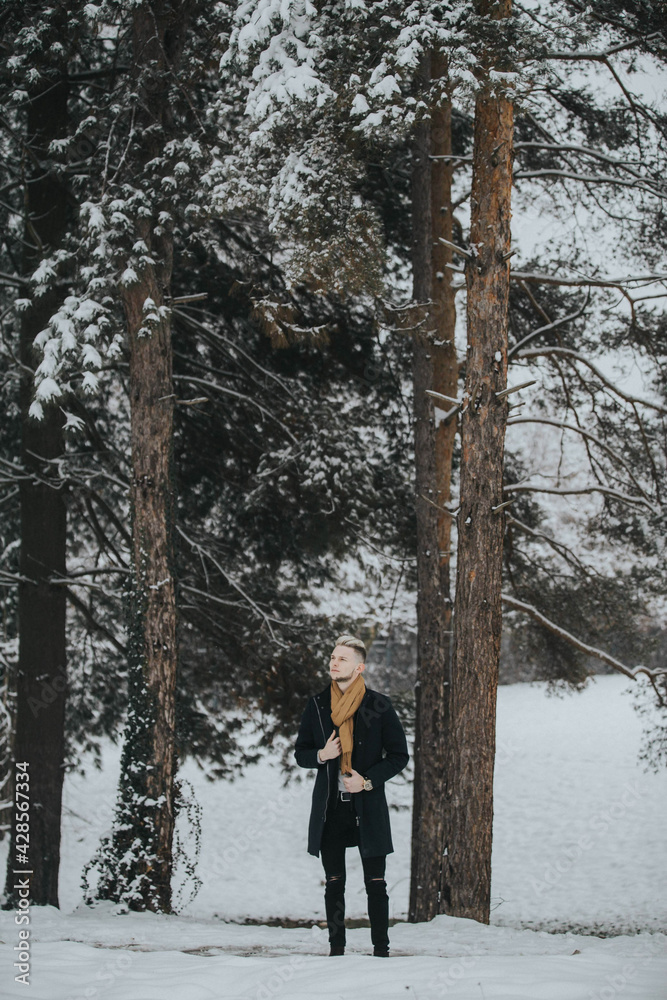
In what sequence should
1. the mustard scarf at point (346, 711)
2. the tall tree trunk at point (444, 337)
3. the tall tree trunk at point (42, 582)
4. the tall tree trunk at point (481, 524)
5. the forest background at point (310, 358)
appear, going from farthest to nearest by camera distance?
the tall tree trunk at point (42, 582) < the tall tree trunk at point (444, 337) < the forest background at point (310, 358) < the tall tree trunk at point (481, 524) < the mustard scarf at point (346, 711)

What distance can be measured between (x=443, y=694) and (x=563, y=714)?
1926cm

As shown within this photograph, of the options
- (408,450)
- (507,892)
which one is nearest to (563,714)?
(507,892)

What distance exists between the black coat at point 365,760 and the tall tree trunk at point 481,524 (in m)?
1.68

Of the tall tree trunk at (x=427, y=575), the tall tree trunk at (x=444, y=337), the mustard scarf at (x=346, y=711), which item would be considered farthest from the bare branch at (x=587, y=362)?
→ the mustard scarf at (x=346, y=711)

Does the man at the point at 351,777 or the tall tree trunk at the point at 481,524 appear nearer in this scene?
the man at the point at 351,777

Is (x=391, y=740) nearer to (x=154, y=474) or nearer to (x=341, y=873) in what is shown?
(x=341, y=873)

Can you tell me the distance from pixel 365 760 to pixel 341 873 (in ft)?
1.91

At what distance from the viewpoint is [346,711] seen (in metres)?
4.33

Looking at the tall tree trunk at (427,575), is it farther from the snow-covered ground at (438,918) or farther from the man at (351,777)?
the man at (351,777)

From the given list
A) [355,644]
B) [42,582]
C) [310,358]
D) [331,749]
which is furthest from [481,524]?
[42,582]

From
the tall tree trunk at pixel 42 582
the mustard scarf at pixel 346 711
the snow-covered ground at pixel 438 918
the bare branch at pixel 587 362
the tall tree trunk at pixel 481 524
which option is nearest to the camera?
the snow-covered ground at pixel 438 918

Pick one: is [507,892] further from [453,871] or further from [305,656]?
[453,871]

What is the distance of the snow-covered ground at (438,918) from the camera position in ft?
11.8

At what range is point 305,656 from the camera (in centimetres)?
888
